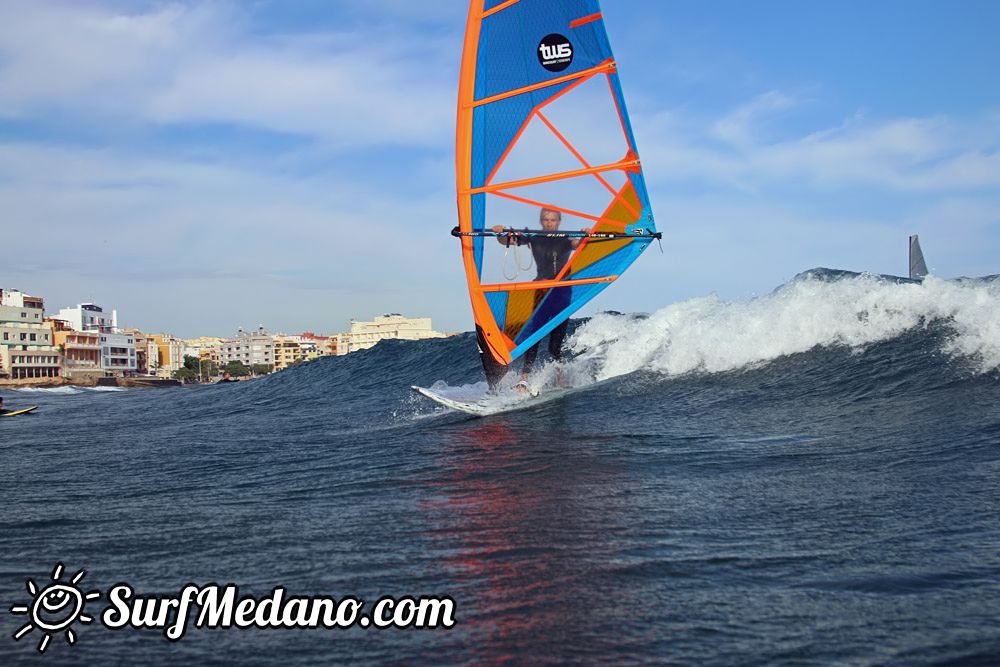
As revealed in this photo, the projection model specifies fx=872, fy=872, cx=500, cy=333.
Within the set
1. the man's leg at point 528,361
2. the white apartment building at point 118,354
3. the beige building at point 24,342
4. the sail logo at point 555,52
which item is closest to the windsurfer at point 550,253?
the man's leg at point 528,361

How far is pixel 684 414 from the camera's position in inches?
295

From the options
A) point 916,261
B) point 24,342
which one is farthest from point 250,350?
point 916,261

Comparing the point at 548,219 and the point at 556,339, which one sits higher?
the point at 548,219

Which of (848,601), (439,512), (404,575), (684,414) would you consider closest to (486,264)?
(684,414)

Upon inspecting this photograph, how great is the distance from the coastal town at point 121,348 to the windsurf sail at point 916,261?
92.4 ft

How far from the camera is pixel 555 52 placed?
916 centimetres

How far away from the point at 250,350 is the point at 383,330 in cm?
2138

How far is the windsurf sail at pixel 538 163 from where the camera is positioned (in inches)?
348

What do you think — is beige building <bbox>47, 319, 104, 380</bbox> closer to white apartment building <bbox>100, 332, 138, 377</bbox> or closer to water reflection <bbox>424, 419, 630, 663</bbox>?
white apartment building <bbox>100, 332, 138, 377</bbox>

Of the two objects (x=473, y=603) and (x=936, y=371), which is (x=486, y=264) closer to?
(x=936, y=371)

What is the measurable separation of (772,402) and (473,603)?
17.6ft

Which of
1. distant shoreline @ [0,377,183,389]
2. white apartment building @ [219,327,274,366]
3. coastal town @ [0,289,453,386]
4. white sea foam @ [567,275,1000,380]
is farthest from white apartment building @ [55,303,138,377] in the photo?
white sea foam @ [567,275,1000,380]

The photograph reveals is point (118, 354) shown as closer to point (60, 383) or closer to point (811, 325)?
point (60, 383)

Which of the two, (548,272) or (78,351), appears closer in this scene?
(548,272)
